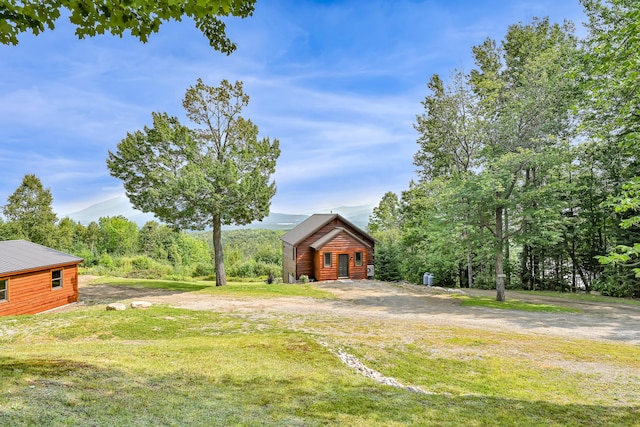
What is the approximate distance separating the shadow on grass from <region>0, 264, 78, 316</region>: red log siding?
1205 cm

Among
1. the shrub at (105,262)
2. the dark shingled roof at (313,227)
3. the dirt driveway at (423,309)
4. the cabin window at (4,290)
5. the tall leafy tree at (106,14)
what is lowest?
the dirt driveway at (423,309)

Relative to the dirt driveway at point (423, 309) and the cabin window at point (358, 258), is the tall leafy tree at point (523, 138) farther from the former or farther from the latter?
the cabin window at point (358, 258)

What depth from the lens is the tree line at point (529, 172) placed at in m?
16.7

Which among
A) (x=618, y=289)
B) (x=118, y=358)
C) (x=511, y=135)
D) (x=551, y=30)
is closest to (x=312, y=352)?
(x=118, y=358)

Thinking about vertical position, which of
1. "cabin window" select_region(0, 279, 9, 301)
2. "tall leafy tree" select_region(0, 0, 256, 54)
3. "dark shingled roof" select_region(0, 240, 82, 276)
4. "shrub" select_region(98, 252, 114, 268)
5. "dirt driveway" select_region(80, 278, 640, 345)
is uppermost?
"tall leafy tree" select_region(0, 0, 256, 54)

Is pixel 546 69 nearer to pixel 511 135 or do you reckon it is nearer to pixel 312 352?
pixel 511 135

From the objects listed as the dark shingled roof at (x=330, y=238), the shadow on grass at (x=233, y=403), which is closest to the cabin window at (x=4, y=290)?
the shadow on grass at (x=233, y=403)

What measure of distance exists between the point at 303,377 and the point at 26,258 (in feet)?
56.1

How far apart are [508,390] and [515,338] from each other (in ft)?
15.4

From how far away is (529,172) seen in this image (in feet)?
75.3

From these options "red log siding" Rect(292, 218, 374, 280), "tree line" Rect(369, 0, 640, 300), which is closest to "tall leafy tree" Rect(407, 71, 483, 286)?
"tree line" Rect(369, 0, 640, 300)

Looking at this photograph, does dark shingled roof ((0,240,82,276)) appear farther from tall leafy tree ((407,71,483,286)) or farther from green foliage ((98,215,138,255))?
green foliage ((98,215,138,255))

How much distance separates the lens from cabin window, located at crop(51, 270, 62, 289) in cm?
1665

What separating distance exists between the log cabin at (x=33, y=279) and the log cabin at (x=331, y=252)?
573 inches
